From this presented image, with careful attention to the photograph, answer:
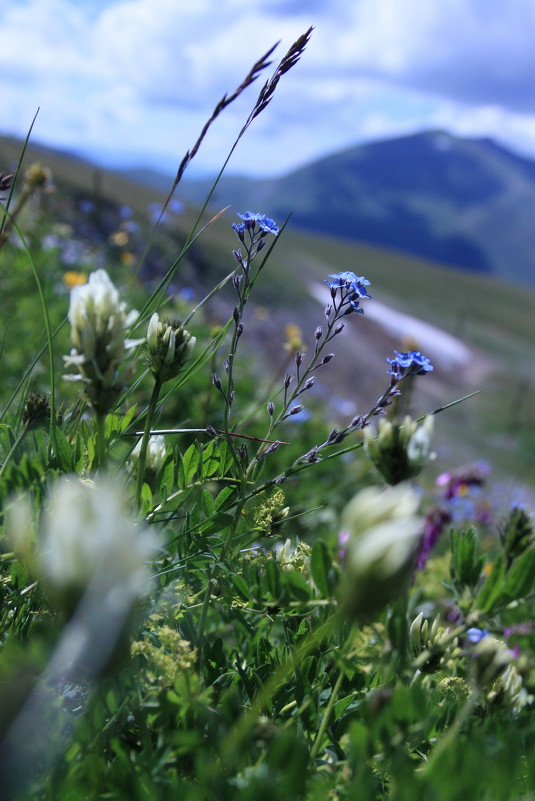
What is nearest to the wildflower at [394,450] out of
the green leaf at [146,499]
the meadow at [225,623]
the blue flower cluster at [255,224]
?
the meadow at [225,623]

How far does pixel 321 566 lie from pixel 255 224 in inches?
27.7

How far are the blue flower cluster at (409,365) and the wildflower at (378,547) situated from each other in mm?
484

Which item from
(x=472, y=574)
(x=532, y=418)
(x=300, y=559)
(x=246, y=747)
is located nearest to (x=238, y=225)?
(x=300, y=559)

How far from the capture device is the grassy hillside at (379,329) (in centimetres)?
1481

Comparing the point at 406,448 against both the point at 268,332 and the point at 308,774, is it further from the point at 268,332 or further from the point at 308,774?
the point at 268,332

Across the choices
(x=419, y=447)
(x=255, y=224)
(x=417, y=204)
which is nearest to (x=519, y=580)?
(x=419, y=447)

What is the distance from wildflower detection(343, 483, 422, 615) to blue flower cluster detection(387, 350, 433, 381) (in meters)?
0.48

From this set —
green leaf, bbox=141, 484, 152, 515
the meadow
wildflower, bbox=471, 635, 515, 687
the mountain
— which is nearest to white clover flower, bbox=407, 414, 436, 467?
the meadow

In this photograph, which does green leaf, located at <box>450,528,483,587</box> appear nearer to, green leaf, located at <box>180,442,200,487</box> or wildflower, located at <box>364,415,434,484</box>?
wildflower, located at <box>364,415,434,484</box>

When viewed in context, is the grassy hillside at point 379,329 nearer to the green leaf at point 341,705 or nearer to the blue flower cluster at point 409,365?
the blue flower cluster at point 409,365

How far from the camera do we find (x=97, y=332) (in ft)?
2.68

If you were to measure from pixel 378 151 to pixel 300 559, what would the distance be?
212 m

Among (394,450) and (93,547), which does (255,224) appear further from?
(93,547)

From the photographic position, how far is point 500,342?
44.1 metres
